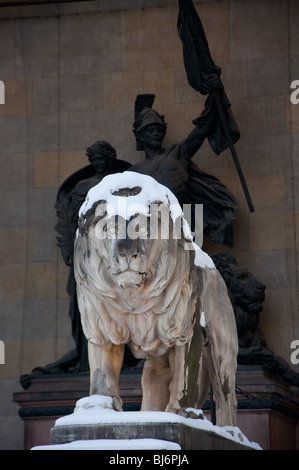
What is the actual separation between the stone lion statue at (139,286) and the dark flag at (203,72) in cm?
492

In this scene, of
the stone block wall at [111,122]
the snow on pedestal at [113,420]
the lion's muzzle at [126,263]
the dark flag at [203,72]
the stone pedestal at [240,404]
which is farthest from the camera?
the stone block wall at [111,122]

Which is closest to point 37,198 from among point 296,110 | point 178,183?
point 178,183

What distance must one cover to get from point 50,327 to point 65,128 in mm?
2125

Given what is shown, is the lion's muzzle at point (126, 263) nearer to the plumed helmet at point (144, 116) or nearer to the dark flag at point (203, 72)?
the dark flag at point (203, 72)

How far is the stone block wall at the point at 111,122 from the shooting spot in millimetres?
13016

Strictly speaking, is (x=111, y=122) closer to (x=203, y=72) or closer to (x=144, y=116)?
(x=144, y=116)

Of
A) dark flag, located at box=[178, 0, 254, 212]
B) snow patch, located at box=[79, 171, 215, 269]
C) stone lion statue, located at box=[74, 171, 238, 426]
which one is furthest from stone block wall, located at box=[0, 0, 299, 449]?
snow patch, located at box=[79, 171, 215, 269]

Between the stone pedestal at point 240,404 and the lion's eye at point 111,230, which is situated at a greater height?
the lion's eye at point 111,230

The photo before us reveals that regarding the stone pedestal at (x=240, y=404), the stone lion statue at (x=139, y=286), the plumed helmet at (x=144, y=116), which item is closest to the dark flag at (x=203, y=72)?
the plumed helmet at (x=144, y=116)

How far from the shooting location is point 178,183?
1235 cm

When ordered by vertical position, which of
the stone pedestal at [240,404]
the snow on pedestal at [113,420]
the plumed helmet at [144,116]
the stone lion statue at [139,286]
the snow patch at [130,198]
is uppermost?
the plumed helmet at [144,116]

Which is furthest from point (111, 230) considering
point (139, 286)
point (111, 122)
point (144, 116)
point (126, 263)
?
point (111, 122)

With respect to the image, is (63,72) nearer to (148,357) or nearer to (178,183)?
(178,183)

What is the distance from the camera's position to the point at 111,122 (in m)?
13.6
